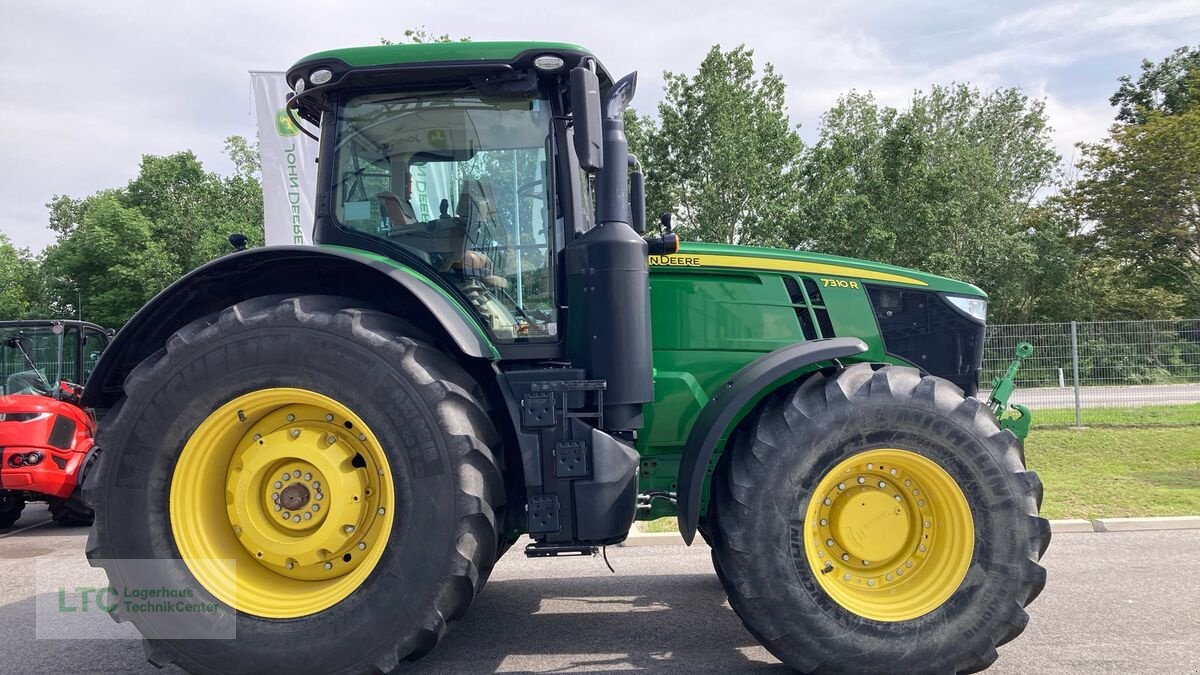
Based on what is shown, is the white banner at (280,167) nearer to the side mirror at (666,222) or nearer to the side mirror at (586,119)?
the side mirror at (666,222)

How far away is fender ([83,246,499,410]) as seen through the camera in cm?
298

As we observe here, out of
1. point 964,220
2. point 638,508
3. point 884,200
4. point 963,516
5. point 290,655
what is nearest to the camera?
point 290,655

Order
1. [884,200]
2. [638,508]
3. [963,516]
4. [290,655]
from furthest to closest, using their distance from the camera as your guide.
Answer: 1. [884,200]
2. [638,508]
3. [963,516]
4. [290,655]

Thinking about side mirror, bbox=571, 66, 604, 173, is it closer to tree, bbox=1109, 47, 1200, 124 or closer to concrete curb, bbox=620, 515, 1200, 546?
concrete curb, bbox=620, 515, 1200, 546

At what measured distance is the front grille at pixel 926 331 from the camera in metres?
3.85

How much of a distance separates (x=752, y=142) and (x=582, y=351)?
719 inches

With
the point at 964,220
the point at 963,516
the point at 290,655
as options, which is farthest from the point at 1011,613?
the point at 964,220

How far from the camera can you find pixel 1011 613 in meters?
2.87

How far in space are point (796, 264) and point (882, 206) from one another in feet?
64.9

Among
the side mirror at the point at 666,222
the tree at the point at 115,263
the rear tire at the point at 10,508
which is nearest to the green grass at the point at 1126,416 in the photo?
the side mirror at the point at 666,222

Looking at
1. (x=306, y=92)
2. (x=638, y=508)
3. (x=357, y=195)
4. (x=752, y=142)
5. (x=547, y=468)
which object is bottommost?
(x=638, y=508)

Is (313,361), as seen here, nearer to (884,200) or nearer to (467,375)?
(467,375)

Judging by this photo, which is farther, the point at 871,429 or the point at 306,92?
the point at 306,92

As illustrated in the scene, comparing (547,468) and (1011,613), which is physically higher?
(547,468)
